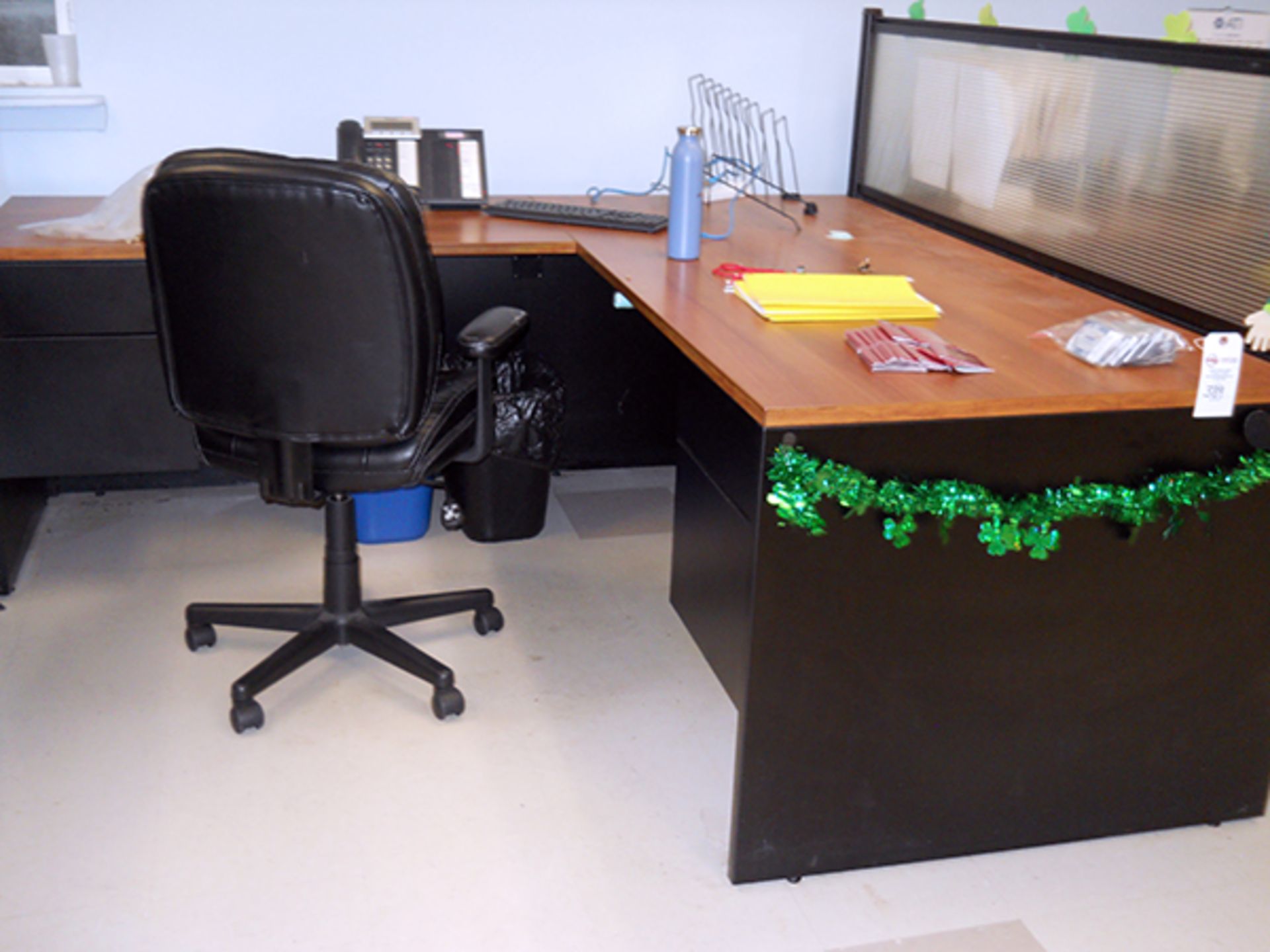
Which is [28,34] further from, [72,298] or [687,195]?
[687,195]

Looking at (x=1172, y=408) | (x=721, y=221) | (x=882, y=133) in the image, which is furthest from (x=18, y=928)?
(x=882, y=133)

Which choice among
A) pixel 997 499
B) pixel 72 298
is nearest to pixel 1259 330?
pixel 997 499

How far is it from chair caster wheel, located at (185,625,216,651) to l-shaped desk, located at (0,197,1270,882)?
1.10m

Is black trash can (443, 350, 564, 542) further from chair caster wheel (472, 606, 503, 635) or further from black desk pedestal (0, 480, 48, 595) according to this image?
black desk pedestal (0, 480, 48, 595)

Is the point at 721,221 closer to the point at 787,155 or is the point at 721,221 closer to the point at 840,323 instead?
the point at 787,155

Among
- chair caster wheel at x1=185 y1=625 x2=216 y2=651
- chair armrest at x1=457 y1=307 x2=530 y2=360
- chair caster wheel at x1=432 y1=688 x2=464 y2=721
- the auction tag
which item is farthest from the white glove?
chair caster wheel at x1=185 y1=625 x2=216 y2=651

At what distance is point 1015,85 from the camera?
2650 mm

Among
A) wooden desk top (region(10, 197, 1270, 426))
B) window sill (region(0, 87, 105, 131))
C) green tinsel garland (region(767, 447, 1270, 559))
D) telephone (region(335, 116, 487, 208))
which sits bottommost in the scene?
green tinsel garland (region(767, 447, 1270, 559))

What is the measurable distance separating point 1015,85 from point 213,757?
2147mm

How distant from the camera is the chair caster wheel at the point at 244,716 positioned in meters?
2.23

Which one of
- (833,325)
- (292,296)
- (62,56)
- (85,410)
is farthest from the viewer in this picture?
(62,56)

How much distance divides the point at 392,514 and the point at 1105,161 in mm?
1817

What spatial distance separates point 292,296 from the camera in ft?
6.42

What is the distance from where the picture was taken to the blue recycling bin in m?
3.01
